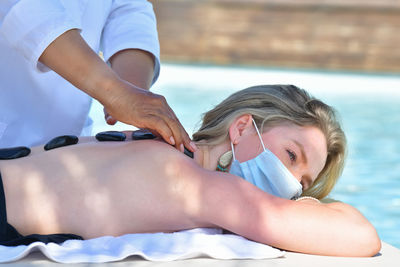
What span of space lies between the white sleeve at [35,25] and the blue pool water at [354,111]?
2.52ft

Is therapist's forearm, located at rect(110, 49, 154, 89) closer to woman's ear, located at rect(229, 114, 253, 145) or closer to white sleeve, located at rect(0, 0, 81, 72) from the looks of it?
woman's ear, located at rect(229, 114, 253, 145)

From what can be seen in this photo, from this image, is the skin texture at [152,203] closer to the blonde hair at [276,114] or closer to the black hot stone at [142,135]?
the black hot stone at [142,135]

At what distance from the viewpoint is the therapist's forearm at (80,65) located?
170 cm

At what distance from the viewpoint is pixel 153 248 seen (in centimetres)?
164

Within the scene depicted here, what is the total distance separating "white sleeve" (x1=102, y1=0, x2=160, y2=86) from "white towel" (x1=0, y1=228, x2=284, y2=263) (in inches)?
39.0

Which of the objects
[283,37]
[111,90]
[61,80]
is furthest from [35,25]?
[283,37]

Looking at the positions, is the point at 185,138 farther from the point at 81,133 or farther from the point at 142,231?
the point at 81,133

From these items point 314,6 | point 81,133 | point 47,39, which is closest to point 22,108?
point 81,133

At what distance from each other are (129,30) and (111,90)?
2.91ft

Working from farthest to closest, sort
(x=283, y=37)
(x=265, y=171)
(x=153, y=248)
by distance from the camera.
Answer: (x=283, y=37) → (x=265, y=171) → (x=153, y=248)

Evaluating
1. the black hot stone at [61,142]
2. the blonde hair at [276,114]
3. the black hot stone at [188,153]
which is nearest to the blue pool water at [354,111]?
the blonde hair at [276,114]

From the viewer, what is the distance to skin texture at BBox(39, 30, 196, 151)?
1.68 metres

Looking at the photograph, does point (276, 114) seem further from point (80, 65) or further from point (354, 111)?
point (354, 111)

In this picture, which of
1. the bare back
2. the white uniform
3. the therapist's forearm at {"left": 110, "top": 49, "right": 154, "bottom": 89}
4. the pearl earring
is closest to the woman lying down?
the bare back
